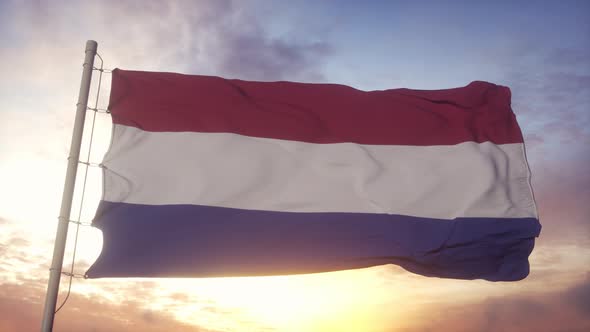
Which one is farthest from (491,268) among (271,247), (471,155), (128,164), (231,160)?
(128,164)

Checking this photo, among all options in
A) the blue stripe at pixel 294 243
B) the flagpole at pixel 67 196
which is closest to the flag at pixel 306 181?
the blue stripe at pixel 294 243

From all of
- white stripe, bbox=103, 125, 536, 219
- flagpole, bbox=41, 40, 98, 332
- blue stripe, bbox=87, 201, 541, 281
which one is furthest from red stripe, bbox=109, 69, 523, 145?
blue stripe, bbox=87, 201, 541, 281

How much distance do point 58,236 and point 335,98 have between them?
4827 mm

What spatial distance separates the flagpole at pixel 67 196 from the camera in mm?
6961

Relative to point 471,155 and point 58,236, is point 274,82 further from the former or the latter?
point 58,236

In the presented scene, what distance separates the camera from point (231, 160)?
29.7 ft

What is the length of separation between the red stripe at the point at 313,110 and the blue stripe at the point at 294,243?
1377 mm

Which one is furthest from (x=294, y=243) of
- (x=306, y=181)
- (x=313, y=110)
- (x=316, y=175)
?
(x=313, y=110)

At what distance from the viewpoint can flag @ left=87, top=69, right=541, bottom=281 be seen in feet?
27.3

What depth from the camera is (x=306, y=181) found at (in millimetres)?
9172

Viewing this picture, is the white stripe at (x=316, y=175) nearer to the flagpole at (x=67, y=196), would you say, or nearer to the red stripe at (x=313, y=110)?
the red stripe at (x=313, y=110)

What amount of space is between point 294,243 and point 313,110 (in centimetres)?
232

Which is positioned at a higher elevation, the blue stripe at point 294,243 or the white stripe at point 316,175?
the white stripe at point 316,175

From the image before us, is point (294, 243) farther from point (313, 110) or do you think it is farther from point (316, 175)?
point (313, 110)
